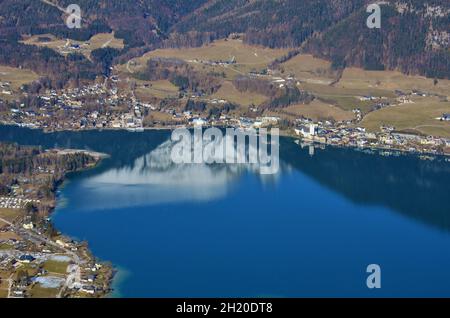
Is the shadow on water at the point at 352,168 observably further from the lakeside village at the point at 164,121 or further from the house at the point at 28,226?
the house at the point at 28,226

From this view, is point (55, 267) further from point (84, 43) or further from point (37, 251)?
point (84, 43)

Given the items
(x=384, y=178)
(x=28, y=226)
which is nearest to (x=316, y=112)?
(x=384, y=178)

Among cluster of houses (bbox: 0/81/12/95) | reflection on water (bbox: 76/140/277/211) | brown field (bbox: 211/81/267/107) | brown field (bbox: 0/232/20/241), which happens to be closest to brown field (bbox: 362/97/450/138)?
brown field (bbox: 211/81/267/107)

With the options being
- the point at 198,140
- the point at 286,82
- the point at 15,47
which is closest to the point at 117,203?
the point at 198,140

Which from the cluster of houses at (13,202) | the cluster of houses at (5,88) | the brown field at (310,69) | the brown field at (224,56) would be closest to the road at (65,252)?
the cluster of houses at (13,202)

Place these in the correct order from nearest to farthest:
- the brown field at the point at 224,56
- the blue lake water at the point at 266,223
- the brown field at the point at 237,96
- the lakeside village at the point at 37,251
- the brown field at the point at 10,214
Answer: the lakeside village at the point at 37,251
the blue lake water at the point at 266,223
the brown field at the point at 10,214
the brown field at the point at 237,96
the brown field at the point at 224,56

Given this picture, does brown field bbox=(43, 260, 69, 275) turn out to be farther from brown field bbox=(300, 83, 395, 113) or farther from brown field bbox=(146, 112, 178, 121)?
brown field bbox=(300, 83, 395, 113)
